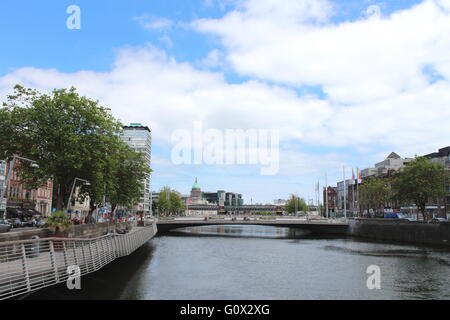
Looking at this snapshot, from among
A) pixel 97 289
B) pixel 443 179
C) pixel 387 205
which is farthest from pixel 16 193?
pixel 387 205

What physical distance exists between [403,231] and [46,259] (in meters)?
80.5

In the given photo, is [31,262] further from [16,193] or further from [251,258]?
[16,193]

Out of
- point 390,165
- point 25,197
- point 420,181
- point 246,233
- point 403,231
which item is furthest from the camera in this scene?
point 390,165

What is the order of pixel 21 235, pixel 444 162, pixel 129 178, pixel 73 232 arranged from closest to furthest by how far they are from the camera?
A: pixel 21 235 < pixel 73 232 < pixel 129 178 < pixel 444 162

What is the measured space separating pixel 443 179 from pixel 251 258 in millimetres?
61506

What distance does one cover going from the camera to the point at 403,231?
86.2m

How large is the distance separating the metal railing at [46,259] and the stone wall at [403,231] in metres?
56.8

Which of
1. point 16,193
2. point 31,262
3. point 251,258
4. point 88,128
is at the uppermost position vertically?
point 88,128

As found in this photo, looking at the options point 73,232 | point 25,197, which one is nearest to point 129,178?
point 25,197

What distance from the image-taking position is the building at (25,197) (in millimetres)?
83438

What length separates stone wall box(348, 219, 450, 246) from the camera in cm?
7320

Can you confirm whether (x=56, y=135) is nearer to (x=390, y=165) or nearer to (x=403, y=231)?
(x=403, y=231)
